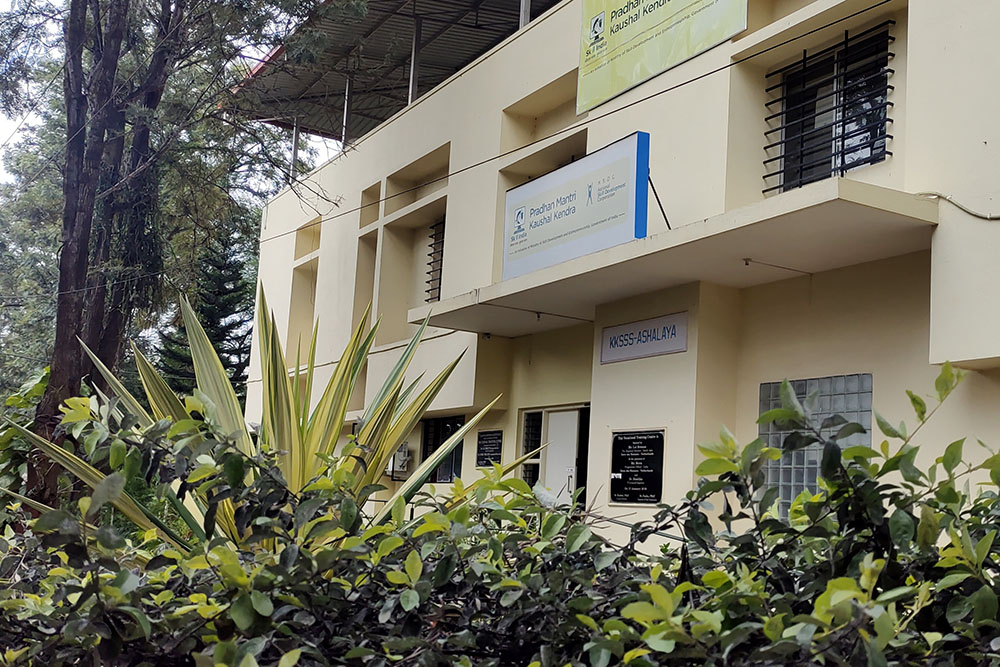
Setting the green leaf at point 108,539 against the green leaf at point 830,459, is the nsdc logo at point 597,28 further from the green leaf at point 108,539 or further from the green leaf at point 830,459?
the green leaf at point 108,539

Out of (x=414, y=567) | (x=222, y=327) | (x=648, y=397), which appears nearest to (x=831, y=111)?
(x=648, y=397)

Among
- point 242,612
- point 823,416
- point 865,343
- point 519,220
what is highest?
point 519,220

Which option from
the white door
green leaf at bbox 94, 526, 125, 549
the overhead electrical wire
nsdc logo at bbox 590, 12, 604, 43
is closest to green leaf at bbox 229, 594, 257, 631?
green leaf at bbox 94, 526, 125, 549

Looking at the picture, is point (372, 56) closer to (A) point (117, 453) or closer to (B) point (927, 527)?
(A) point (117, 453)

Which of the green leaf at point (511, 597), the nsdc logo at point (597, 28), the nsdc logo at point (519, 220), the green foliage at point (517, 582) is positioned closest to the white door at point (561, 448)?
the nsdc logo at point (519, 220)

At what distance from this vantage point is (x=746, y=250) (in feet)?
24.9

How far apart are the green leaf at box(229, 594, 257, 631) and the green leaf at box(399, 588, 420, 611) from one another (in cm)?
22

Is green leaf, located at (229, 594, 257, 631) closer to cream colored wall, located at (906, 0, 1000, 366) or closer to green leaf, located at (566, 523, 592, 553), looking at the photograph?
green leaf, located at (566, 523, 592, 553)

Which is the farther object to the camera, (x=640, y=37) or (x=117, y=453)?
(x=640, y=37)

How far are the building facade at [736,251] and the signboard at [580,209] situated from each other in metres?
0.10

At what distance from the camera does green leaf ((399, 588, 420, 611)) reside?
1538 mm

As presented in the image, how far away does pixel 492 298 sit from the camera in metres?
10.1

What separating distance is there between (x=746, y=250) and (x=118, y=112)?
9.44 m

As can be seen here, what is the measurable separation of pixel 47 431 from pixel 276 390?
4.93m
